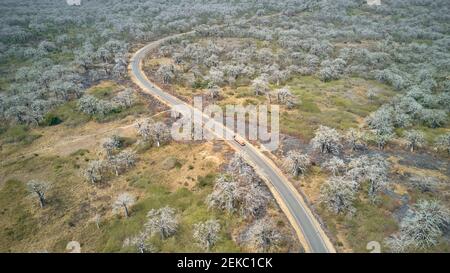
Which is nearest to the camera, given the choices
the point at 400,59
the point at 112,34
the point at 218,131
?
the point at 218,131

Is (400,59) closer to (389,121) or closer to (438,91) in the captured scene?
(438,91)

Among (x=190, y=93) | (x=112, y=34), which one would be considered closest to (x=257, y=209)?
(x=190, y=93)

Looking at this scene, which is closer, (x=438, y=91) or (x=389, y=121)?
(x=389, y=121)

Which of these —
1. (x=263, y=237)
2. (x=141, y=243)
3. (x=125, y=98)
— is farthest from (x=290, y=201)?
(x=125, y=98)

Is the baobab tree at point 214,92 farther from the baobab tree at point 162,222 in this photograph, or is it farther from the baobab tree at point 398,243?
the baobab tree at point 398,243

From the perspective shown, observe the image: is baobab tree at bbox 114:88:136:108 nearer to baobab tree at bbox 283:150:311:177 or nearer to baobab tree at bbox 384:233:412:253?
baobab tree at bbox 283:150:311:177

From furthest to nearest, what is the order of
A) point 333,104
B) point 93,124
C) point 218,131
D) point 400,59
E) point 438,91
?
point 400,59, point 438,91, point 333,104, point 93,124, point 218,131

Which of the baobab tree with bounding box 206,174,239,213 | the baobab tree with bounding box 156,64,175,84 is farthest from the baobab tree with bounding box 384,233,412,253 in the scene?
the baobab tree with bounding box 156,64,175,84
